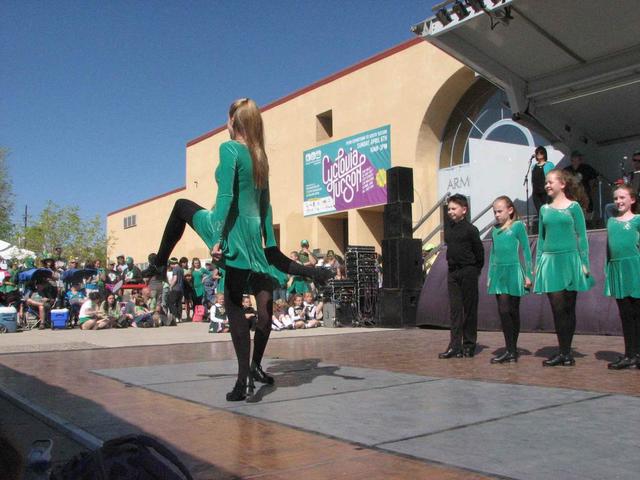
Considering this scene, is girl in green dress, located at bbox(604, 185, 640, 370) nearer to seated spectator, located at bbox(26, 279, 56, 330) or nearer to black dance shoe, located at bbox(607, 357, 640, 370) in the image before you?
black dance shoe, located at bbox(607, 357, 640, 370)

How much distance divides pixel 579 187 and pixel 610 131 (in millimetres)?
8696

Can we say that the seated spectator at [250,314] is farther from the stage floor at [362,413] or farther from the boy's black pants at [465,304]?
the boy's black pants at [465,304]

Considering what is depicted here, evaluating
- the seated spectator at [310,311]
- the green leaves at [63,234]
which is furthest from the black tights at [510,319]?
the green leaves at [63,234]

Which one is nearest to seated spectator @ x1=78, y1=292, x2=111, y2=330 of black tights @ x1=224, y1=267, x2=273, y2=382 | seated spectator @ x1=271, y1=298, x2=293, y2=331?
seated spectator @ x1=271, y1=298, x2=293, y2=331

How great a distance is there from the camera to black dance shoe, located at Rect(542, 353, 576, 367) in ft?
17.4

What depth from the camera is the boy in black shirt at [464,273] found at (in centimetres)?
631

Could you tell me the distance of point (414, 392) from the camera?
4035 millimetres

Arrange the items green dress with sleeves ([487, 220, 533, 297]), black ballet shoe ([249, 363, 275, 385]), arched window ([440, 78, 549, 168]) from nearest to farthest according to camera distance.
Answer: black ballet shoe ([249, 363, 275, 385]), green dress with sleeves ([487, 220, 533, 297]), arched window ([440, 78, 549, 168])

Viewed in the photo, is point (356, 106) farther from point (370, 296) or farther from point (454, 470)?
point (454, 470)

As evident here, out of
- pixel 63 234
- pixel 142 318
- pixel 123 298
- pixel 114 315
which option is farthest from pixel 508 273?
pixel 63 234

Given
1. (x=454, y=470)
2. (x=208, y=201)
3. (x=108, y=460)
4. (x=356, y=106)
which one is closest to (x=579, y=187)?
(x=454, y=470)

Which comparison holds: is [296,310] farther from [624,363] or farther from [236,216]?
→ [236,216]

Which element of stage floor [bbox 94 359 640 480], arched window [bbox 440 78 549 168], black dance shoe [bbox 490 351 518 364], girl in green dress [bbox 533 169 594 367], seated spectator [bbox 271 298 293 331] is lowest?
stage floor [bbox 94 359 640 480]

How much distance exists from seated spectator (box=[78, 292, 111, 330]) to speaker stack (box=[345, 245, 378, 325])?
5256mm
